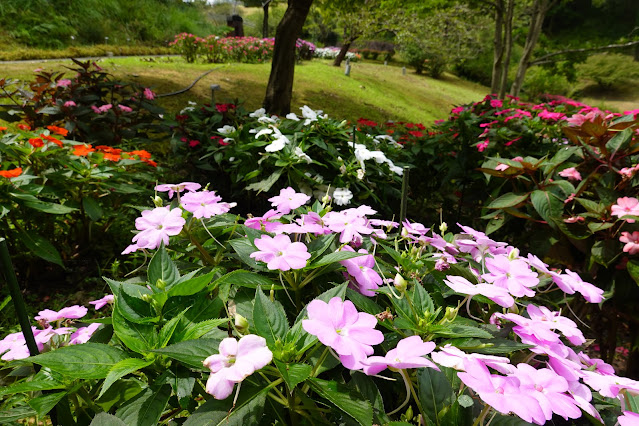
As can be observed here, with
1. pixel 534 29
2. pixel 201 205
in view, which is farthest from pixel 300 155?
pixel 534 29

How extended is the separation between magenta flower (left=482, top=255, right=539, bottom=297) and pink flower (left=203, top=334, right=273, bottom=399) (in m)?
0.45

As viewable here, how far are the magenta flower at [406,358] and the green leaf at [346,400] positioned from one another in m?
0.04

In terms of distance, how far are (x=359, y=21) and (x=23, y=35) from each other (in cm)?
1120

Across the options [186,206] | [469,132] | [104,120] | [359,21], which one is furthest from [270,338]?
[359,21]

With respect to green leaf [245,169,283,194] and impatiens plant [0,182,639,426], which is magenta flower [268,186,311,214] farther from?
green leaf [245,169,283,194]

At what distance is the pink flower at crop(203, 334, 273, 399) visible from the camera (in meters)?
0.44

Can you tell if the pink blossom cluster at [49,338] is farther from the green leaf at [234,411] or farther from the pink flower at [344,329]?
the pink flower at [344,329]

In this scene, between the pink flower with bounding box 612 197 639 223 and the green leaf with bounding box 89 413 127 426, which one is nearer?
the green leaf with bounding box 89 413 127 426

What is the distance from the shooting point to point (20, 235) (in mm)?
1848

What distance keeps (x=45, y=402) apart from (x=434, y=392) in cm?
60

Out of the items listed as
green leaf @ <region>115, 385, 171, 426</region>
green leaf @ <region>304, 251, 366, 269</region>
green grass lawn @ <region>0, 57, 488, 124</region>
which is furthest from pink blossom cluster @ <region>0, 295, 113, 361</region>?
green grass lawn @ <region>0, 57, 488, 124</region>

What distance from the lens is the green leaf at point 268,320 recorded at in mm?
553

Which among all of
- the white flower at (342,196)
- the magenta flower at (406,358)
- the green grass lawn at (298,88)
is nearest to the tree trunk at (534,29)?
the green grass lawn at (298,88)

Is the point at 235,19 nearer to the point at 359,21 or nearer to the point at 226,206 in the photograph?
the point at 359,21
